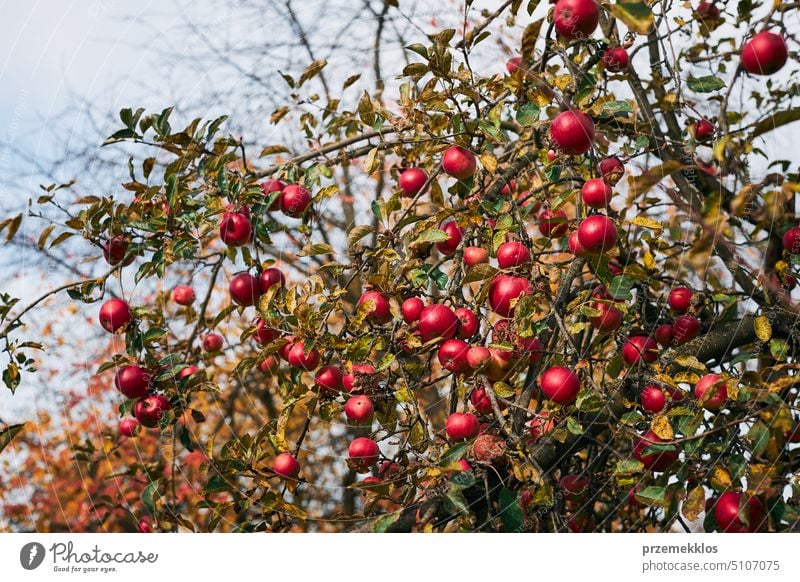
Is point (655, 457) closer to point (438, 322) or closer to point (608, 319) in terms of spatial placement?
point (608, 319)

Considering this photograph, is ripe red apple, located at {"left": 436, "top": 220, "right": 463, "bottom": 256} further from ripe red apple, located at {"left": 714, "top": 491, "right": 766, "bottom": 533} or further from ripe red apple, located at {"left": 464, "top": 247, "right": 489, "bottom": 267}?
ripe red apple, located at {"left": 714, "top": 491, "right": 766, "bottom": 533}

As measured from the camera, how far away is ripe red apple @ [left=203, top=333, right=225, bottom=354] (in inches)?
83.5

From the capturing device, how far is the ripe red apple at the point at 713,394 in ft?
3.99

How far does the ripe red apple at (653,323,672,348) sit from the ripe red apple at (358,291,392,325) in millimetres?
631

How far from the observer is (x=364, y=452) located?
4.44ft

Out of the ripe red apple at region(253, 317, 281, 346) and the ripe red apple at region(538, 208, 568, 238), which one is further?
the ripe red apple at region(253, 317, 281, 346)

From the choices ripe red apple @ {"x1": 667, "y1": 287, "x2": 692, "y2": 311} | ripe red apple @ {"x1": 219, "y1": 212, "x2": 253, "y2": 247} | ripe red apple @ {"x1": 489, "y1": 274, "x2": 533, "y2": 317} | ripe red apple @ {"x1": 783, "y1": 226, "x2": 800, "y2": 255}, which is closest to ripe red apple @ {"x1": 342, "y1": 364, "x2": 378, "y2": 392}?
ripe red apple @ {"x1": 489, "y1": 274, "x2": 533, "y2": 317}

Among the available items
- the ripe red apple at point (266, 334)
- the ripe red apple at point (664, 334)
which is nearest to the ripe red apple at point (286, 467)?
the ripe red apple at point (266, 334)

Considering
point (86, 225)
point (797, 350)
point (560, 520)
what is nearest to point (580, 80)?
point (797, 350)

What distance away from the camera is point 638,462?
4.24ft

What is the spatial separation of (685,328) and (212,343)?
1.25 m

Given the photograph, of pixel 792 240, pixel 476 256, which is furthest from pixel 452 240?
pixel 792 240

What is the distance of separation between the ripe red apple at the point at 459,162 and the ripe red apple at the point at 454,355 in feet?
1.06
